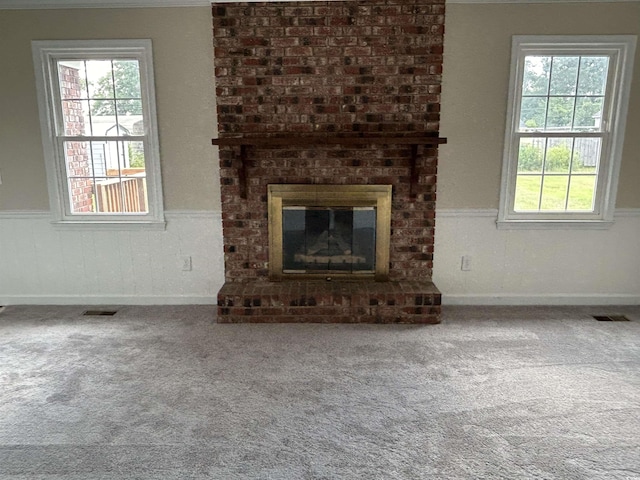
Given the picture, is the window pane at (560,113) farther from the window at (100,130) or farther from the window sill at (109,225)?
the window sill at (109,225)

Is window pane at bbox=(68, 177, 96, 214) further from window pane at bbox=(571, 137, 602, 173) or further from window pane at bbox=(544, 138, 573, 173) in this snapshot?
window pane at bbox=(571, 137, 602, 173)

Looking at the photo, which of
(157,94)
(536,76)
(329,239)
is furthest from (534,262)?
(157,94)

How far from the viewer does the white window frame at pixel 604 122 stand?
363 cm

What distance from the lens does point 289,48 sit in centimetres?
362

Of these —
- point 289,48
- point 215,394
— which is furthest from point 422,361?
point 289,48

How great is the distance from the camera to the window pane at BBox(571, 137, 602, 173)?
12.7 feet

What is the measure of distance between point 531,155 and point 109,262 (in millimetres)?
3831

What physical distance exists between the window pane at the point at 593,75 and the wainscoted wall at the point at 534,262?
1079 mm

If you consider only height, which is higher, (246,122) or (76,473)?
(246,122)

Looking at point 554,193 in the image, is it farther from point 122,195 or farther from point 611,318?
point 122,195

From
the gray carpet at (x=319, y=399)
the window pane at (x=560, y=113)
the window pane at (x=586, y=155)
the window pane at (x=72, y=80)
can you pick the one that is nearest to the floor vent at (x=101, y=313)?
the gray carpet at (x=319, y=399)

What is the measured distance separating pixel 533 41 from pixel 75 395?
413 cm

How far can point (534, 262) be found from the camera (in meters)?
4.01

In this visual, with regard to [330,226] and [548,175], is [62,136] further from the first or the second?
Answer: [548,175]
